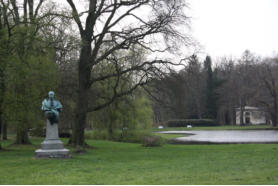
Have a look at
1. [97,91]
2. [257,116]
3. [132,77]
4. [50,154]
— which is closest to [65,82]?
[97,91]

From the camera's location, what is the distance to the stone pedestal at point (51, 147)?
54.2 feet

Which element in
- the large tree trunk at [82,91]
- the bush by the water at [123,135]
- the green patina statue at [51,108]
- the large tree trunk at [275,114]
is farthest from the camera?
the large tree trunk at [275,114]

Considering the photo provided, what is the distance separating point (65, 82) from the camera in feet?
92.2

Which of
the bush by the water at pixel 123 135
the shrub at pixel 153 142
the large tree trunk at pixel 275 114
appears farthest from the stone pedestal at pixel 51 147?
the large tree trunk at pixel 275 114

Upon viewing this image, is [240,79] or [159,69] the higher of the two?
[240,79]

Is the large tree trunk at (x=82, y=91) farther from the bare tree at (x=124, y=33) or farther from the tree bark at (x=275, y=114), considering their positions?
the tree bark at (x=275, y=114)

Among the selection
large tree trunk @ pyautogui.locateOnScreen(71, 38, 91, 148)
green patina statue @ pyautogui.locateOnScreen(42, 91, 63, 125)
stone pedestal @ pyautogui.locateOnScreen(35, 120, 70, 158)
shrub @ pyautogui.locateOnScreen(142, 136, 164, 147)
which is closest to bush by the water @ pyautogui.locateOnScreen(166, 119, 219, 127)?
shrub @ pyautogui.locateOnScreen(142, 136, 164, 147)

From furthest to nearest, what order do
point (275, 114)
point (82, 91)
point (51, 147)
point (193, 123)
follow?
1. point (193, 123)
2. point (275, 114)
3. point (82, 91)
4. point (51, 147)

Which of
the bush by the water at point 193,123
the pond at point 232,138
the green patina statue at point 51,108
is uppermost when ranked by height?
the green patina statue at point 51,108

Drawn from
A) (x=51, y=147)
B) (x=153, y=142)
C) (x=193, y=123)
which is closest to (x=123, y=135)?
(x=153, y=142)

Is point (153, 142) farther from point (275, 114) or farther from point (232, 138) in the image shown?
point (275, 114)

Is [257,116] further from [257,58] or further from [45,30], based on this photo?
[45,30]

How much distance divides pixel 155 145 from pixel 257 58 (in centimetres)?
5904

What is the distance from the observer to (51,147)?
16.7m
